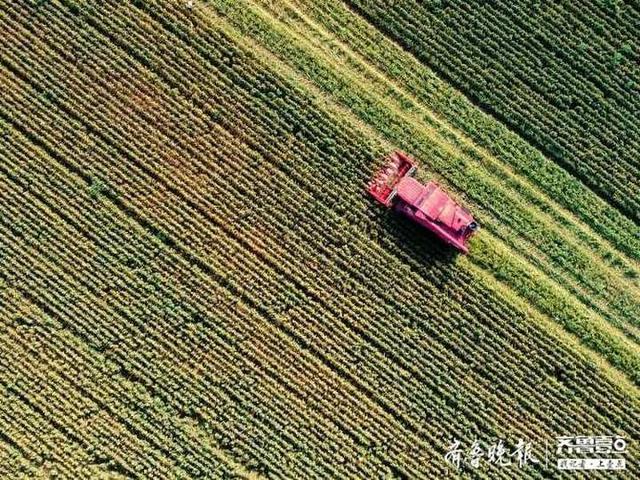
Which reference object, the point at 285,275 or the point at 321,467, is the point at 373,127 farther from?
the point at 321,467

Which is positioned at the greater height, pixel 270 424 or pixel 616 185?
pixel 616 185

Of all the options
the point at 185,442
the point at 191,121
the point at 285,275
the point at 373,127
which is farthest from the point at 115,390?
the point at 373,127

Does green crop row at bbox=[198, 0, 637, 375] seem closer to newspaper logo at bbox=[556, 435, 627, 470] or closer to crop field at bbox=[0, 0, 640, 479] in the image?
crop field at bbox=[0, 0, 640, 479]

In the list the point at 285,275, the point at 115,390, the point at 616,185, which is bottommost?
the point at 115,390

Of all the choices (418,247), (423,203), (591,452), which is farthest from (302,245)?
(591,452)

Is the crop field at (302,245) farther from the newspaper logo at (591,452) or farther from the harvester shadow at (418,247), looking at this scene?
the newspaper logo at (591,452)

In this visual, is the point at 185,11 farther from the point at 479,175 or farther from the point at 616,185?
the point at 616,185

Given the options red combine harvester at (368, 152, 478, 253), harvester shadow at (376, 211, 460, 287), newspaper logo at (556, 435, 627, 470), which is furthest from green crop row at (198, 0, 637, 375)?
newspaper logo at (556, 435, 627, 470)
